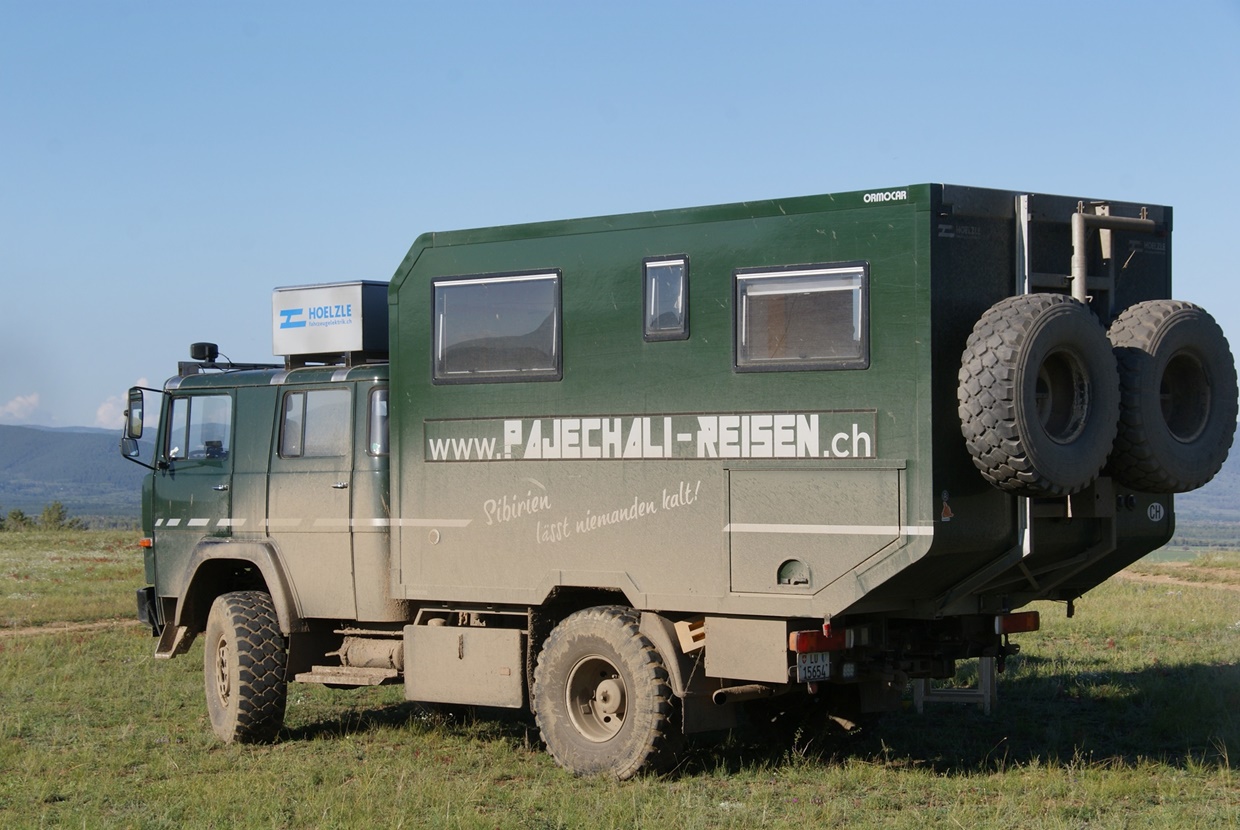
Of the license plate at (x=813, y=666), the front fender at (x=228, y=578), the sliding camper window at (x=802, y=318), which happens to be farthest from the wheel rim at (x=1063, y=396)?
the front fender at (x=228, y=578)

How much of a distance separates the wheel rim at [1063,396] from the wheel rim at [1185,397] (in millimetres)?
902

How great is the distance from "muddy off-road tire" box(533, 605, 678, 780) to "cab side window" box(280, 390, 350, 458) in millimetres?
2601

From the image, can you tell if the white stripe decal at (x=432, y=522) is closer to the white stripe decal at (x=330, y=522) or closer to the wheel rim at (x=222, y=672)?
the white stripe decal at (x=330, y=522)

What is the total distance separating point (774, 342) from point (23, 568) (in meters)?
24.2

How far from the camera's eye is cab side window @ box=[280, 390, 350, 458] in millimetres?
11883

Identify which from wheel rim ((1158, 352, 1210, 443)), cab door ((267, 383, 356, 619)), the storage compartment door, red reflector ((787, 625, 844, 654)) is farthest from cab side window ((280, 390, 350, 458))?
wheel rim ((1158, 352, 1210, 443))

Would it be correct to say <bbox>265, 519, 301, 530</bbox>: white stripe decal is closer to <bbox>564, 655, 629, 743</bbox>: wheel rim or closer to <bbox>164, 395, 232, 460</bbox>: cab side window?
<bbox>164, 395, 232, 460</bbox>: cab side window

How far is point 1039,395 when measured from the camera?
8836 millimetres

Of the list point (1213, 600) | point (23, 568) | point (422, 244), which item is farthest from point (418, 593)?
point (23, 568)

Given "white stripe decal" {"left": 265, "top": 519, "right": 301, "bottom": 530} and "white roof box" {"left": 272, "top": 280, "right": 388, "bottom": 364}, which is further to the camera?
"white roof box" {"left": 272, "top": 280, "right": 388, "bottom": 364}

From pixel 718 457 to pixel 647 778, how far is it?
84.3 inches

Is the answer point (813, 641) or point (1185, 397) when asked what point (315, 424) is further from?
point (1185, 397)

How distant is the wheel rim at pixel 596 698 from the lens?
1028 centimetres

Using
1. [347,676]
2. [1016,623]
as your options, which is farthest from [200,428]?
[1016,623]
